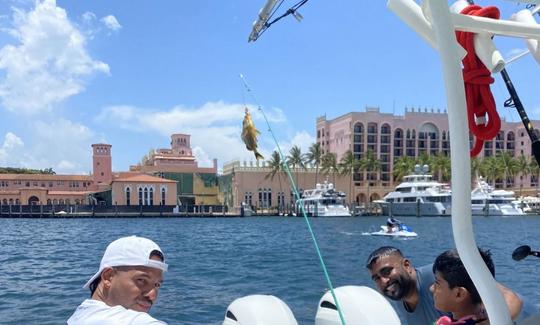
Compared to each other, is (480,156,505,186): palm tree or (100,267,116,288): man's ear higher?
(480,156,505,186): palm tree

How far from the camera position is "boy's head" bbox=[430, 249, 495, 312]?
2104 mm

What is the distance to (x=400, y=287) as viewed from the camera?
327 centimetres

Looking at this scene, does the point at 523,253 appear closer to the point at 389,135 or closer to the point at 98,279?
the point at 98,279

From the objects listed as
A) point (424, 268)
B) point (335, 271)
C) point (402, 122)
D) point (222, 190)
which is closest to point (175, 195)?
point (222, 190)

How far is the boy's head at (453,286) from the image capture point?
2.10 m

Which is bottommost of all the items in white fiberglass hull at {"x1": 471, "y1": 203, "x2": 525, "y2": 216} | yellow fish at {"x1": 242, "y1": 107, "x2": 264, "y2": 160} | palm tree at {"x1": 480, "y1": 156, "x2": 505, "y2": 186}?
white fiberglass hull at {"x1": 471, "y1": 203, "x2": 525, "y2": 216}

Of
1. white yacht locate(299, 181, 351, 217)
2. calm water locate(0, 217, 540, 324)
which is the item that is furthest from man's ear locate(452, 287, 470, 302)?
white yacht locate(299, 181, 351, 217)

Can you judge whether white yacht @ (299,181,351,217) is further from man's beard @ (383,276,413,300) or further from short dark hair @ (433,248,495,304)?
short dark hair @ (433,248,495,304)

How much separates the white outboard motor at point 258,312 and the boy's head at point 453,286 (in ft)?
5.87

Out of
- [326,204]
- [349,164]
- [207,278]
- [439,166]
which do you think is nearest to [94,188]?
[326,204]

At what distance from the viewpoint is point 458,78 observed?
59.9 inches

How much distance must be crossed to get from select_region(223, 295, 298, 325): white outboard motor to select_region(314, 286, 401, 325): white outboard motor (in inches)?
11.5

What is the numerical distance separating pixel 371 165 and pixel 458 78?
92.4 metres

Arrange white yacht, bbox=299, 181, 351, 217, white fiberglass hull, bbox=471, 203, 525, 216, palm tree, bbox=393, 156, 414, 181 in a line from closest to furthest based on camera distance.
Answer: white fiberglass hull, bbox=471, 203, 525, 216 → white yacht, bbox=299, 181, 351, 217 → palm tree, bbox=393, 156, 414, 181
